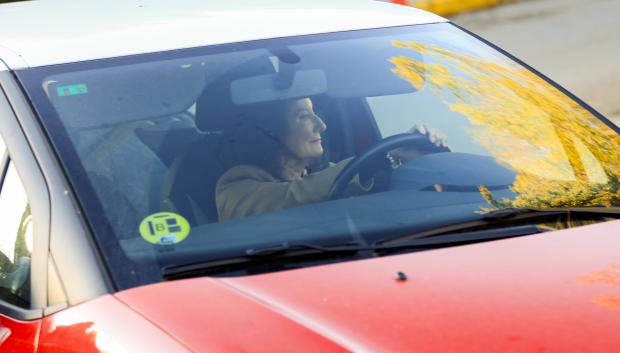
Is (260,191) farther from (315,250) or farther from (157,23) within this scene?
(157,23)

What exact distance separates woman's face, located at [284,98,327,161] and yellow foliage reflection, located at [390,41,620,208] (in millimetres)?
332

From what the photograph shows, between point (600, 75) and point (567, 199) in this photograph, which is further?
point (600, 75)

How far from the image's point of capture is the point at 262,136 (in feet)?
11.4

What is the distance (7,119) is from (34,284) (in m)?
0.47

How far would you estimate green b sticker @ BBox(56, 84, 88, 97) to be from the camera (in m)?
3.37

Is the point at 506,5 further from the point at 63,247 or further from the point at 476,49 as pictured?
the point at 63,247

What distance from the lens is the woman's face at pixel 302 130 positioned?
3.53 metres

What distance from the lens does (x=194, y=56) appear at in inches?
141

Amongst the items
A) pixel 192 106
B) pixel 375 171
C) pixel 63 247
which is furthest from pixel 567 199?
pixel 63 247

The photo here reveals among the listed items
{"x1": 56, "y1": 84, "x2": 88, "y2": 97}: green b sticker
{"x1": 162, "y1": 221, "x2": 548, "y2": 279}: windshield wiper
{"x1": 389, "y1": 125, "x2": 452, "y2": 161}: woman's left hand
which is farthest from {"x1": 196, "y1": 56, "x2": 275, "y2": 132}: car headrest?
{"x1": 162, "y1": 221, "x2": 548, "y2": 279}: windshield wiper

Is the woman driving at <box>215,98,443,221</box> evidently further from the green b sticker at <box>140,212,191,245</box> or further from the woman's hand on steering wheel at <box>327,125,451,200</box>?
the green b sticker at <box>140,212,191,245</box>

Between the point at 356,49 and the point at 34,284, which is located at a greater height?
the point at 356,49

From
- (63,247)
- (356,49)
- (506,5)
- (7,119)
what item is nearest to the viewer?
(63,247)

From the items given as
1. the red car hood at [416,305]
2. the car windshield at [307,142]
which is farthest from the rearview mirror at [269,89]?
the red car hood at [416,305]
